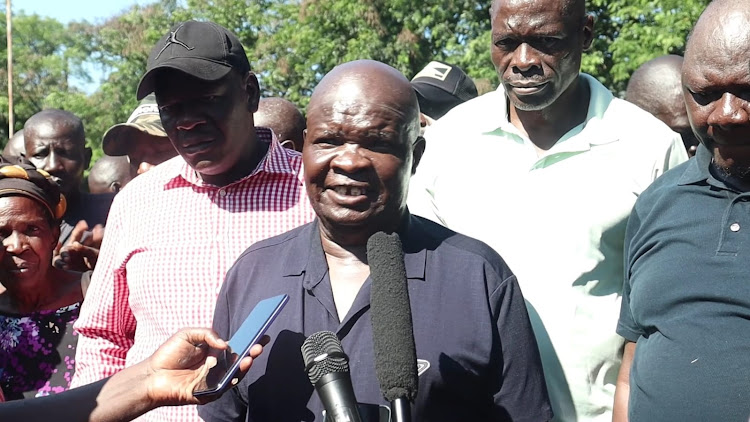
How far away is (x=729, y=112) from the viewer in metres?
2.79

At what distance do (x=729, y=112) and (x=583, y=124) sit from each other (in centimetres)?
91

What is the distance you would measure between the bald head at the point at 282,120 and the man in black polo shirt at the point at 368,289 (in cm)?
306

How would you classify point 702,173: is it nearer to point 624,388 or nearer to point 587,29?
point 624,388

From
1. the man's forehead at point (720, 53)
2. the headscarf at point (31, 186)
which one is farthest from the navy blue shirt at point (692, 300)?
the headscarf at point (31, 186)

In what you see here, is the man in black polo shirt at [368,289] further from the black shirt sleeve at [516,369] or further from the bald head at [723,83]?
the bald head at [723,83]

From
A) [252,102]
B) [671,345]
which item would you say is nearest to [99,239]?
[252,102]

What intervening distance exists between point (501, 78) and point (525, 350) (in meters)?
1.33

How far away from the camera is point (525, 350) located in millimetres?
2836

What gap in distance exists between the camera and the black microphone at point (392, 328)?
2.14 metres

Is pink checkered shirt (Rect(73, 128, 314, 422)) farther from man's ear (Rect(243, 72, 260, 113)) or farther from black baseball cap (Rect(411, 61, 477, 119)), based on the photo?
black baseball cap (Rect(411, 61, 477, 119))

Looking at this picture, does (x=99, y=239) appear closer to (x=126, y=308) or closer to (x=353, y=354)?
(x=126, y=308)

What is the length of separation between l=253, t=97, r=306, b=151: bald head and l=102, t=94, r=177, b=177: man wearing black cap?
3.37 ft

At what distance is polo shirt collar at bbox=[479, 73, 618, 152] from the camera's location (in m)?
3.58

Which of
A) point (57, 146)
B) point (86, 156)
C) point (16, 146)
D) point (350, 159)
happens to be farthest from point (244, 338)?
point (16, 146)
